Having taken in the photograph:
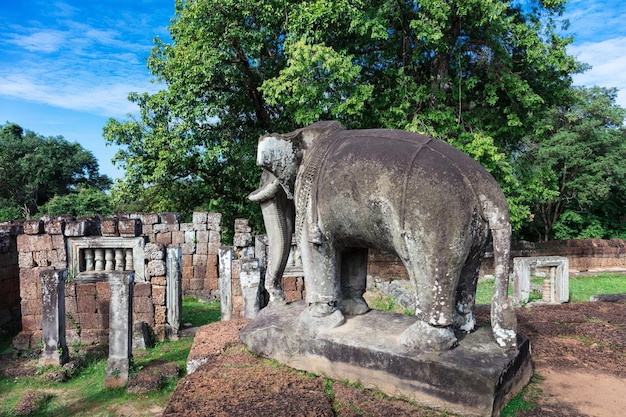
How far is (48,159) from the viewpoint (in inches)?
1244

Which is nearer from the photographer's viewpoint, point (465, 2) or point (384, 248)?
point (384, 248)

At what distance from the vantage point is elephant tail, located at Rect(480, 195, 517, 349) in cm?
285

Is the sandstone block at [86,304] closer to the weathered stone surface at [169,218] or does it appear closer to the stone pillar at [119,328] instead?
the stone pillar at [119,328]

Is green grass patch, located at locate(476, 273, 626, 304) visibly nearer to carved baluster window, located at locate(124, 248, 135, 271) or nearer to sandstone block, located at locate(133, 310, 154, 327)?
sandstone block, located at locate(133, 310, 154, 327)

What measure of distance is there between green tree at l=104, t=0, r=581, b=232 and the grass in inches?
251

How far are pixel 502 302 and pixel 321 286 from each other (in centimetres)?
126

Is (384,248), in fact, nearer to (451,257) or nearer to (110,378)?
(451,257)

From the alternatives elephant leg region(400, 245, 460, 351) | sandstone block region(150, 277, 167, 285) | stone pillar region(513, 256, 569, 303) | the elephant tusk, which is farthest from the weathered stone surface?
elephant leg region(400, 245, 460, 351)

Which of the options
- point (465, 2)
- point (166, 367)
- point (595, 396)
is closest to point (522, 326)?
point (595, 396)

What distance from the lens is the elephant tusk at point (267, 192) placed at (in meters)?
3.77

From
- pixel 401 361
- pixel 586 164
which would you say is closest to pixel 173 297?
pixel 401 361

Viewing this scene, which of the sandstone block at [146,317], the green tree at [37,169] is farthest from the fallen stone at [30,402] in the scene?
the green tree at [37,169]

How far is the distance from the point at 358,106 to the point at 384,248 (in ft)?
30.7

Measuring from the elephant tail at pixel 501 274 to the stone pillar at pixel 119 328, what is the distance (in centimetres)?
594
